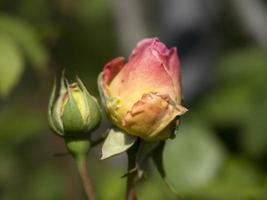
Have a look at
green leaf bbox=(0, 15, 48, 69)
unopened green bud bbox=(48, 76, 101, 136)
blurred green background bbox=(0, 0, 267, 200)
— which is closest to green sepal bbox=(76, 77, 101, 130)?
unopened green bud bbox=(48, 76, 101, 136)

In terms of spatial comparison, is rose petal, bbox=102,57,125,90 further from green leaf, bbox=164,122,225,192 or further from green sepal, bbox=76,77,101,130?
green leaf, bbox=164,122,225,192

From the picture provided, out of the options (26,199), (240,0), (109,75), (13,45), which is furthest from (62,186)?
(109,75)

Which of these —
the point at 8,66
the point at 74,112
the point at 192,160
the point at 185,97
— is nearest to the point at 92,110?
the point at 74,112

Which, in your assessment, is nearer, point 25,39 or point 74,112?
point 74,112

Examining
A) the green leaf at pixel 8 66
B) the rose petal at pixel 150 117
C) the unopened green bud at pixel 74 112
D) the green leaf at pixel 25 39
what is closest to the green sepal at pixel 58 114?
the unopened green bud at pixel 74 112

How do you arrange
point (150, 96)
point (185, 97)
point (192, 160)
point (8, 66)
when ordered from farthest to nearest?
point (185, 97)
point (192, 160)
point (8, 66)
point (150, 96)

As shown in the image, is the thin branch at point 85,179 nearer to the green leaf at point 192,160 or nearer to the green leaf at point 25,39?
the green leaf at point 192,160

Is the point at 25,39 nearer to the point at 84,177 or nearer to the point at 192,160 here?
the point at 192,160
